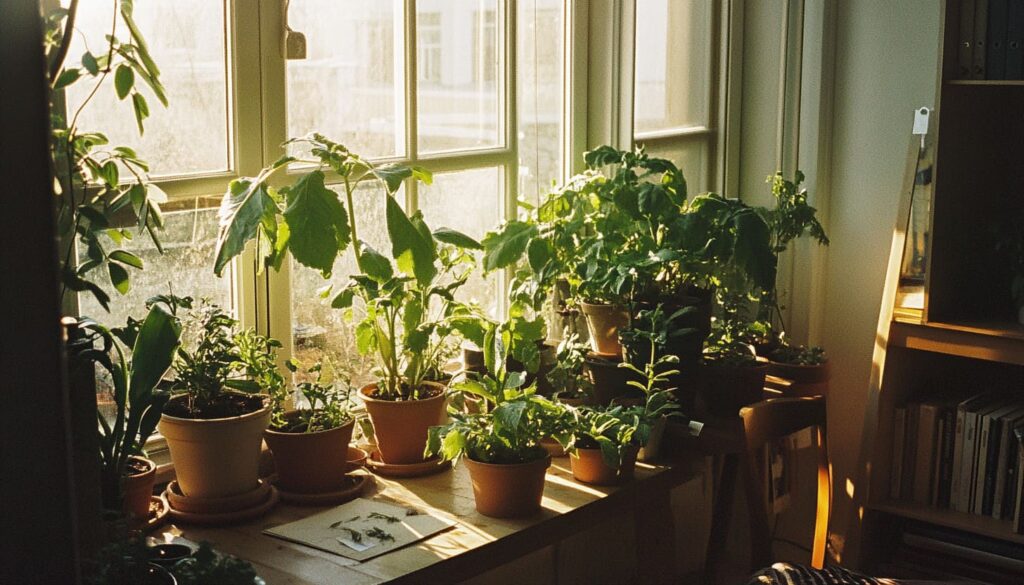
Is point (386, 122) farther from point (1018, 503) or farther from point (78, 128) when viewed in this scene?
point (1018, 503)

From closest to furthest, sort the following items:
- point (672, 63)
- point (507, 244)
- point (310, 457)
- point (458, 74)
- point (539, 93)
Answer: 1. point (310, 457)
2. point (507, 244)
3. point (458, 74)
4. point (539, 93)
5. point (672, 63)

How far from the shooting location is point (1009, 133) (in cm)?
323

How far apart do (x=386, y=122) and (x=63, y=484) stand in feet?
5.24

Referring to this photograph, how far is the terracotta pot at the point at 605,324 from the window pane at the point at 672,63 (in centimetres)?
64

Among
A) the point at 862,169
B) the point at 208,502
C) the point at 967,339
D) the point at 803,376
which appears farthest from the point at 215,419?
the point at 862,169

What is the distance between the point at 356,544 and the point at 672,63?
188 cm

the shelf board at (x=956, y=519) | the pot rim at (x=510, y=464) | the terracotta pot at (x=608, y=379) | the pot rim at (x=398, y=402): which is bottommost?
the shelf board at (x=956, y=519)

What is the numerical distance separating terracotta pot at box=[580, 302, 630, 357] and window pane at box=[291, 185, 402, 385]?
1.66 feet

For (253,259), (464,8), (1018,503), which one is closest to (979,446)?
(1018,503)

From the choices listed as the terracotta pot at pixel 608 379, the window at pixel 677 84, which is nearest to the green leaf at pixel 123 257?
the terracotta pot at pixel 608 379

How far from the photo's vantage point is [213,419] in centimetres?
190

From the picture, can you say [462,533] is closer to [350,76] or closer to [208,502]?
[208,502]

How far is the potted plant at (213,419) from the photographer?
6.15 ft

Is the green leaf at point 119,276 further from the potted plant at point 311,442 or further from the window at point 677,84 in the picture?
the window at point 677,84
